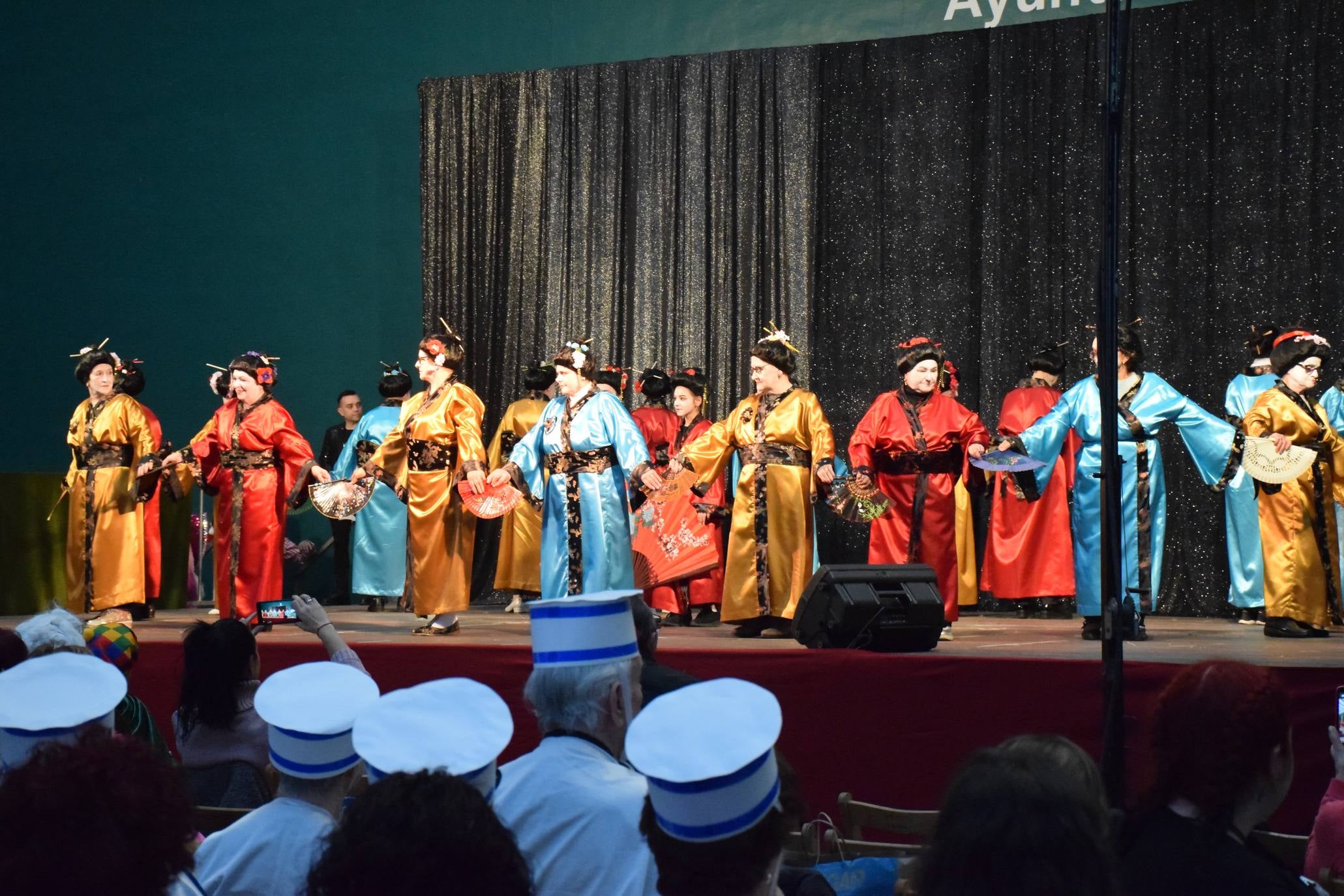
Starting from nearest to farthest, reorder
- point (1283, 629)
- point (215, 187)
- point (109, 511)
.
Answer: point (1283, 629) < point (109, 511) < point (215, 187)

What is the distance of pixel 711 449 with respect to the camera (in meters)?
7.73

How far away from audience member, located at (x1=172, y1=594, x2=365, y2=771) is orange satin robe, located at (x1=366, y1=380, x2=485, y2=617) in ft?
13.3

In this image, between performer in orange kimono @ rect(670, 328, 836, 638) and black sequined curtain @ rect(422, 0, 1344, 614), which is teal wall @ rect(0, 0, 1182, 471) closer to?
black sequined curtain @ rect(422, 0, 1344, 614)

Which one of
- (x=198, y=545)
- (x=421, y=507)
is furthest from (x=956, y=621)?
(x=198, y=545)

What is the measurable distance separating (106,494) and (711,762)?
7653 mm

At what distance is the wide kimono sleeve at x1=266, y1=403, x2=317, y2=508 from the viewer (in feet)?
26.4

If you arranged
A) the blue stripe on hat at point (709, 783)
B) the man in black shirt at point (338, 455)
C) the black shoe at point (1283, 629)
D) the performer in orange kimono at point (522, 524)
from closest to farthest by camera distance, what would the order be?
the blue stripe on hat at point (709, 783)
the black shoe at point (1283, 629)
the performer in orange kimono at point (522, 524)
the man in black shirt at point (338, 455)

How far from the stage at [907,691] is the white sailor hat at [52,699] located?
3.11 metres

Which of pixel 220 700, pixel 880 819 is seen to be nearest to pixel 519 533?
pixel 220 700

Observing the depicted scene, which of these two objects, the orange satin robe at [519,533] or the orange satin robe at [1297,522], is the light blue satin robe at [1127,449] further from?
the orange satin robe at [519,533]

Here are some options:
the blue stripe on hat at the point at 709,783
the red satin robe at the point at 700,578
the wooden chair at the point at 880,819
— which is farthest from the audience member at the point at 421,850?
the red satin robe at the point at 700,578

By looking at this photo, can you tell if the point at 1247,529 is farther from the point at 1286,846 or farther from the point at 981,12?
the point at 1286,846

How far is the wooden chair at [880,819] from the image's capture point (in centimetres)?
275

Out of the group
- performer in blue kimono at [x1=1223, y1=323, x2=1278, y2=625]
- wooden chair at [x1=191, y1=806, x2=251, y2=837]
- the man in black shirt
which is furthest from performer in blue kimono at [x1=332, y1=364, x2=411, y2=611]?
wooden chair at [x1=191, y1=806, x2=251, y2=837]
